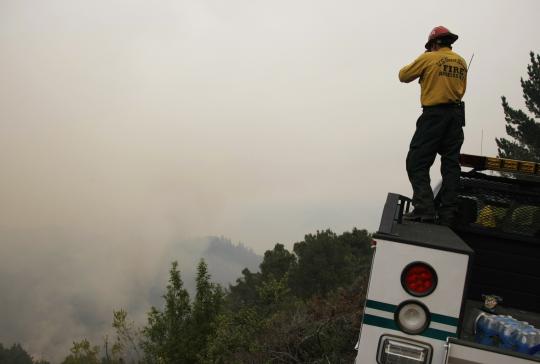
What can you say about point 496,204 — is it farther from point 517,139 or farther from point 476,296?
Result: point 517,139

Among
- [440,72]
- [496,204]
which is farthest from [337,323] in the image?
[440,72]

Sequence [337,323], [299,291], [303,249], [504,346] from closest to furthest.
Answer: [504,346] → [337,323] → [299,291] → [303,249]

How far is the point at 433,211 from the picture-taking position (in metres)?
3.79

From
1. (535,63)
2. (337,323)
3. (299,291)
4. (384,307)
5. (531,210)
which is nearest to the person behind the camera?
(384,307)

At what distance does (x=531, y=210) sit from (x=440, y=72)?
1.33 meters

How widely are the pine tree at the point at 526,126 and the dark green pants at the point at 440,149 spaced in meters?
22.5

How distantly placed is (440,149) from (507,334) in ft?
5.50

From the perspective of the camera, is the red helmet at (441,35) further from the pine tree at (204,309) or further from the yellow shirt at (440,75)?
the pine tree at (204,309)

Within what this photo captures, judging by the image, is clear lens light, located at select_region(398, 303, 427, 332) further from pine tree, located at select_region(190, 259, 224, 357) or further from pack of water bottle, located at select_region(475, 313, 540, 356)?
pine tree, located at select_region(190, 259, 224, 357)

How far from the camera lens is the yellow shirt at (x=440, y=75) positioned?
396cm

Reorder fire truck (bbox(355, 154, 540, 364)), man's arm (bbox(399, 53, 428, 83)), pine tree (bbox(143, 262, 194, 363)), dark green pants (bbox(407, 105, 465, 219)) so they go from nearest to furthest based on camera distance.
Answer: fire truck (bbox(355, 154, 540, 364))
dark green pants (bbox(407, 105, 465, 219))
man's arm (bbox(399, 53, 428, 83))
pine tree (bbox(143, 262, 194, 363))

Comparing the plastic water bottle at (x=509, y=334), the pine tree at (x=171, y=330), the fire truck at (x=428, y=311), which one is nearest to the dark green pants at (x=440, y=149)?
the fire truck at (x=428, y=311)

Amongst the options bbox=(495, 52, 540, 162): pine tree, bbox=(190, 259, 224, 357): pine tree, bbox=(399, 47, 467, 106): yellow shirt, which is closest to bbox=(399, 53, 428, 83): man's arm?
bbox=(399, 47, 467, 106): yellow shirt

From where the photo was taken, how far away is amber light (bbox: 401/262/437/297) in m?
2.52
